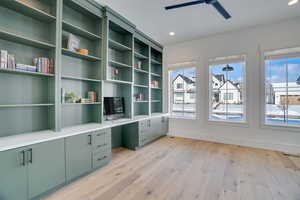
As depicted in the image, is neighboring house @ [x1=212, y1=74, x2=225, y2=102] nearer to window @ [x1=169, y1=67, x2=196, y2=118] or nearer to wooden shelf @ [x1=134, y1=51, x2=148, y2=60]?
window @ [x1=169, y1=67, x2=196, y2=118]

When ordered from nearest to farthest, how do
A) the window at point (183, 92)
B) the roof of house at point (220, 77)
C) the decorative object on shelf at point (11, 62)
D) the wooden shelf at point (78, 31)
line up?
the decorative object on shelf at point (11, 62), the wooden shelf at point (78, 31), the roof of house at point (220, 77), the window at point (183, 92)

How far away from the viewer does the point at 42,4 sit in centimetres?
219

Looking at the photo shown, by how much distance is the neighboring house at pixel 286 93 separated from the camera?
3.31 metres

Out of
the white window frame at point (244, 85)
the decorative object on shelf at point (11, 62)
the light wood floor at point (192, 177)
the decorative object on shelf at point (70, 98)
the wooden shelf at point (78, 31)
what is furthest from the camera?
the white window frame at point (244, 85)

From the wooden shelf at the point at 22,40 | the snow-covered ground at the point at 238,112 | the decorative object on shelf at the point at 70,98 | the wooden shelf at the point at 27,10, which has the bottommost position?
the snow-covered ground at the point at 238,112

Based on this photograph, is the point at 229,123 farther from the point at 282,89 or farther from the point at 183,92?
the point at 183,92

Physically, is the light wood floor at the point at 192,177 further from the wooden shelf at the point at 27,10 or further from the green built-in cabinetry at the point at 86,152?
the wooden shelf at the point at 27,10

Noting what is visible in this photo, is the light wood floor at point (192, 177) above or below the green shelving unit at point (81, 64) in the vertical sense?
below

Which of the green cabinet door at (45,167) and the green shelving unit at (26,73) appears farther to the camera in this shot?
the green shelving unit at (26,73)

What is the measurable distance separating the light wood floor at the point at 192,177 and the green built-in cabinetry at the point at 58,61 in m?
0.93

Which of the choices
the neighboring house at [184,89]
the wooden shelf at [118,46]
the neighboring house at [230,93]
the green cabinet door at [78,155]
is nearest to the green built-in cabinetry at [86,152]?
the green cabinet door at [78,155]

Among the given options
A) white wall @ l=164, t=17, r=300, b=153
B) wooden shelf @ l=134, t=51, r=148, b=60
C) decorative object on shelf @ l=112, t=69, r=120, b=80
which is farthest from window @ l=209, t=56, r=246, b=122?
decorative object on shelf @ l=112, t=69, r=120, b=80

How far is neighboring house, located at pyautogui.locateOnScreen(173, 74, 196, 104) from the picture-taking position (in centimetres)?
450

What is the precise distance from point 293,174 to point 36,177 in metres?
3.70
